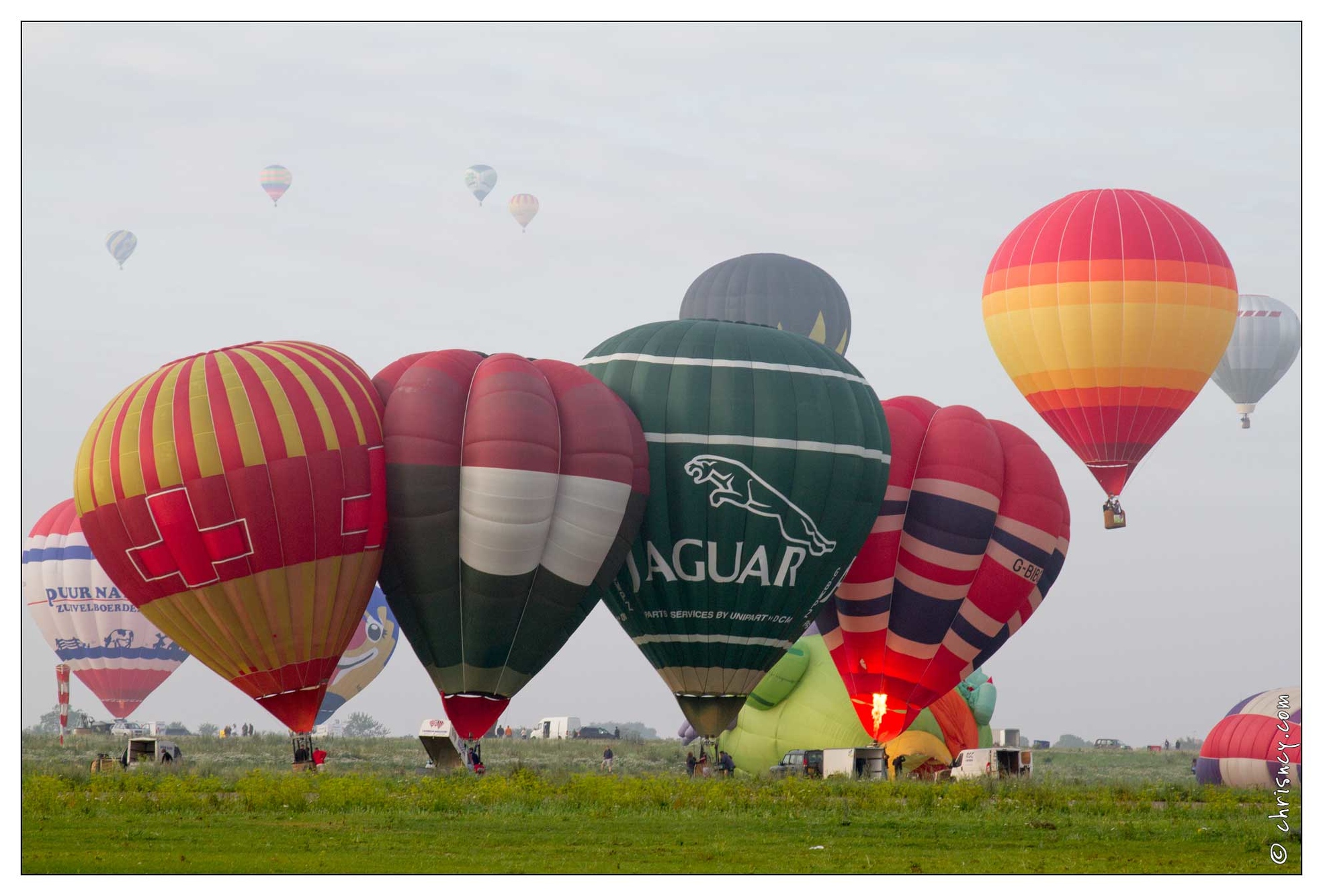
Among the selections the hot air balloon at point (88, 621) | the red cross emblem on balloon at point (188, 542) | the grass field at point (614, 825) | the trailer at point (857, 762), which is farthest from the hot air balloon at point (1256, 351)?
the red cross emblem on balloon at point (188, 542)

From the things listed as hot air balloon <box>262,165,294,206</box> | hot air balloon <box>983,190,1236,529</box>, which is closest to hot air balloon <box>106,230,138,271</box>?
hot air balloon <box>262,165,294,206</box>

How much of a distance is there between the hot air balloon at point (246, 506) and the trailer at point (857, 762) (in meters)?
8.36

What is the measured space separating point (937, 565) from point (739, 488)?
15.0ft

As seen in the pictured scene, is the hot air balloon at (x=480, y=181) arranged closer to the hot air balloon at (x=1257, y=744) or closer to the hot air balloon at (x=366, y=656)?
the hot air balloon at (x=366, y=656)

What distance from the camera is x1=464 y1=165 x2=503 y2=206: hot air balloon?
5900 centimetres

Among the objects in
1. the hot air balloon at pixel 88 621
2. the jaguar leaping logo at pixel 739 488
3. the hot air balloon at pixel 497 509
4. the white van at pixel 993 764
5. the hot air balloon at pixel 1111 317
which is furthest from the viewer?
the hot air balloon at pixel 88 621

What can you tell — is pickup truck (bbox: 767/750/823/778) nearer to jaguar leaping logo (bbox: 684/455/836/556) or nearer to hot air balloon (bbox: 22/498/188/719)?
jaguar leaping logo (bbox: 684/455/836/556)

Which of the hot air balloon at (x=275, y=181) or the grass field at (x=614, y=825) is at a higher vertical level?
the hot air balloon at (x=275, y=181)

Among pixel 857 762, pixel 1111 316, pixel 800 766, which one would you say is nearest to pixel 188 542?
pixel 857 762

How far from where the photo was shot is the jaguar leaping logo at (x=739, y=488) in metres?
29.4

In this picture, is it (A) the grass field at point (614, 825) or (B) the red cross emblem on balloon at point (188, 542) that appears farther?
(B) the red cross emblem on balloon at point (188, 542)

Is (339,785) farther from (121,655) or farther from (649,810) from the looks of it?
(121,655)

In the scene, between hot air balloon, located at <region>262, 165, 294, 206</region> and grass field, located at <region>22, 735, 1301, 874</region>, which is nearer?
grass field, located at <region>22, 735, 1301, 874</region>

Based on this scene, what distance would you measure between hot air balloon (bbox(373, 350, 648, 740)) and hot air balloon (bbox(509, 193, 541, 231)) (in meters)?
29.1
